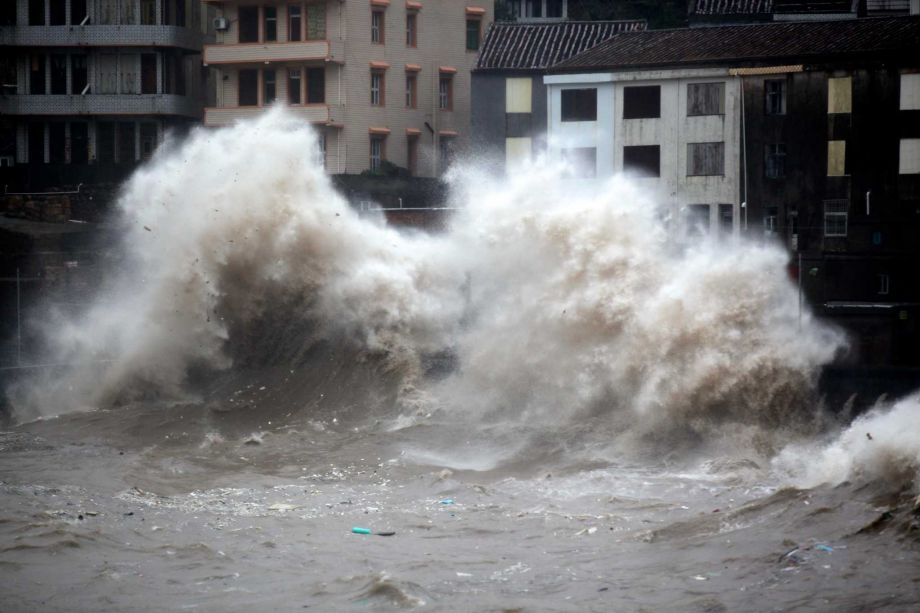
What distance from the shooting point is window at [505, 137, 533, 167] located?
146 feet

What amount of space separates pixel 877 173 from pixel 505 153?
1219 cm

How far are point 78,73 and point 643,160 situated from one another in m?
21.3

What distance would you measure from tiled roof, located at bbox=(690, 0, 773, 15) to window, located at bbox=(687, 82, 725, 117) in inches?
349

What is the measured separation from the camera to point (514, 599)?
14891mm

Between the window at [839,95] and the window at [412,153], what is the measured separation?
15.1 metres

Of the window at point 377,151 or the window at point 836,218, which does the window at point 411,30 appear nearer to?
the window at point 377,151

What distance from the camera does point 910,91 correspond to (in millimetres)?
A: 37750

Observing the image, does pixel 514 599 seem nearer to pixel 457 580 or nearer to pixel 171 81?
pixel 457 580

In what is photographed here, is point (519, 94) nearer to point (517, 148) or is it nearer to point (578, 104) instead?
point (517, 148)

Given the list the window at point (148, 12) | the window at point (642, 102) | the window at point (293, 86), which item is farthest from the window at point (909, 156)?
the window at point (148, 12)

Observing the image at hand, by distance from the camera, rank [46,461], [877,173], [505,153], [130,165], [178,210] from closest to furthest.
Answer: [46,461]
[178,210]
[877,173]
[505,153]
[130,165]

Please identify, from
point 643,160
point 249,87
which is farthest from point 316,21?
point 643,160

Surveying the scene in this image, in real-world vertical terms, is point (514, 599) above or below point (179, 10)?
below

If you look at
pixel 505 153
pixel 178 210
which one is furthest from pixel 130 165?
pixel 178 210
